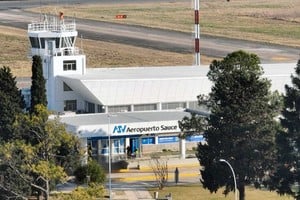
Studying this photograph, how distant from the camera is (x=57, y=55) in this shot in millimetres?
93125

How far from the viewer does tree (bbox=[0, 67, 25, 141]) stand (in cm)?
7267

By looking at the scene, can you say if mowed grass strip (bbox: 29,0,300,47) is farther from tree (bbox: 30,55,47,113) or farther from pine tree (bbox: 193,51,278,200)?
pine tree (bbox: 193,51,278,200)

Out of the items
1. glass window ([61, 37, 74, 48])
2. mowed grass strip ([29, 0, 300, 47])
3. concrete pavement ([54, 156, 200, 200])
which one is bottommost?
concrete pavement ([54, 156, 200, 200])

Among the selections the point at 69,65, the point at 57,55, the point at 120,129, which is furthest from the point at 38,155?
the point at 69,65

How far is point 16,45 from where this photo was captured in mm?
155875

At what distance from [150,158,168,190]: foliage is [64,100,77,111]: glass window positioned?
11.8 meters

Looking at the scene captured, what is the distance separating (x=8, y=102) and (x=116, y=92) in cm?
1672

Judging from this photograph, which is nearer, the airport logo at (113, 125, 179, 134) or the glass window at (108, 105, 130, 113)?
the airport logo at (113, 125, 179, 134)

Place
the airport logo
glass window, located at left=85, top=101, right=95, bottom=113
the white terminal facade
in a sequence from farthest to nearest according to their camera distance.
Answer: glass window, located at left=85, top=101, right=95, bottom=113, the white terminal facade, the airport logo

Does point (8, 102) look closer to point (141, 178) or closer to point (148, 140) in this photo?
point (141, 178)

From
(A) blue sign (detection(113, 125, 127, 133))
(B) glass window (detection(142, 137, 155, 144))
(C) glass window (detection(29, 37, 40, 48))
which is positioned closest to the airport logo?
(A) blue sign (detection(113, 125, 127, 133))

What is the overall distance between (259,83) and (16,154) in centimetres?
1580

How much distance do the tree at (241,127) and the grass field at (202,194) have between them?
464 centimetres

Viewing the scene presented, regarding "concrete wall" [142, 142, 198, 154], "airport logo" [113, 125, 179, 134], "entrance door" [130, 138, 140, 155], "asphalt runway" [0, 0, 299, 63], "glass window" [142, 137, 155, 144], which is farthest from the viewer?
"asphalt runway" [0, 0, 299, 63]
